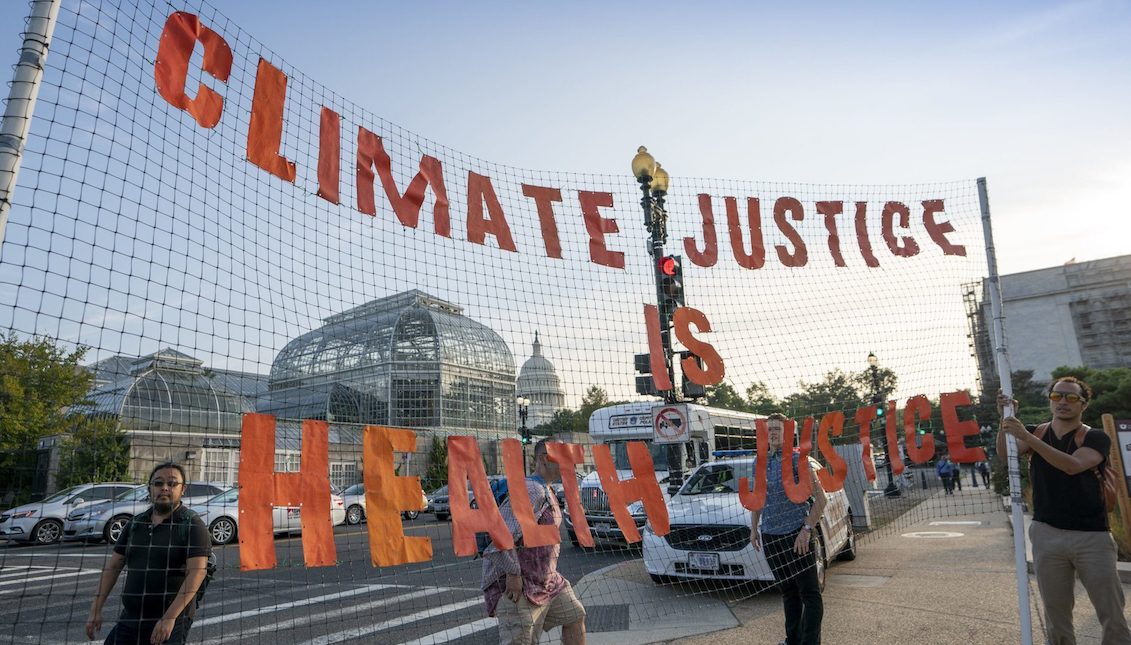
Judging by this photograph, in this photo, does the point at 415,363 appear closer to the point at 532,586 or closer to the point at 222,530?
the point at 532,586

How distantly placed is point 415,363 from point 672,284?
2.91 m

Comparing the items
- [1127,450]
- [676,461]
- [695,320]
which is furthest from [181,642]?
[1127,450]

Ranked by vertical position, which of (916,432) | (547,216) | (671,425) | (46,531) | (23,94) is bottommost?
(46,531)

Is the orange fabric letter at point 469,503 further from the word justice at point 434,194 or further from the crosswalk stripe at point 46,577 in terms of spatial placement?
the crosswalk stripe at point 46,577

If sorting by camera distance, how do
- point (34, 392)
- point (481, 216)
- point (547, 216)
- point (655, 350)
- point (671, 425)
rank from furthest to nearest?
point (34, 392) < point (671, 425) < point (655, 350) < point (547, 216) < point (481, 216)

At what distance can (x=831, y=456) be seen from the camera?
5648 millimetres

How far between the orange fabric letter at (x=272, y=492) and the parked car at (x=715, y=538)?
13.0 feet

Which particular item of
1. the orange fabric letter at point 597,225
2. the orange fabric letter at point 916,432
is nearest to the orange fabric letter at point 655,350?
the orange fabric letter at point 597,225

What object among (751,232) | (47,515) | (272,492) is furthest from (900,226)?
(47,515)

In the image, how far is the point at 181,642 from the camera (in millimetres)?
3225

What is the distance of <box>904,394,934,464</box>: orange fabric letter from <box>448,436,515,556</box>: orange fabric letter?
4098mm

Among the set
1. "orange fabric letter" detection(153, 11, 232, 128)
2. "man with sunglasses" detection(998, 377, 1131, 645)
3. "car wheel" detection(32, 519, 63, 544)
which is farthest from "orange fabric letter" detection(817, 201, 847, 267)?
"car wheel" detection(32, 519, 63, 544)

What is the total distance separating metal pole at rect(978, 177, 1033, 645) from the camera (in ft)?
13.2

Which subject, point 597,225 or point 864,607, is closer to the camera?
point 597,225
